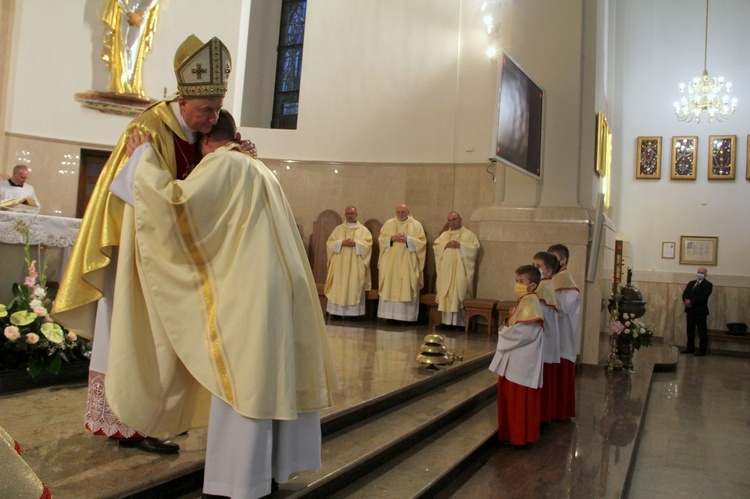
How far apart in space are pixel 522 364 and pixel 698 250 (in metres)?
9.94

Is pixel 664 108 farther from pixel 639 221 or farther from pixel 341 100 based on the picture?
pixel 341 100

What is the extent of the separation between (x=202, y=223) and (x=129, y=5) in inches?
343

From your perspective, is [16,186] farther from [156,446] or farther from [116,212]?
[156,446]

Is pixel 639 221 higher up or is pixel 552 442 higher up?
pixel 639 221

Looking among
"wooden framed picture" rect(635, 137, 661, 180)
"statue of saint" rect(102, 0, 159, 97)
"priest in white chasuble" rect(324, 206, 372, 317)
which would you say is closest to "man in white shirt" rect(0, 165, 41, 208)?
"statue of saint" rect(102, 0, 159, 97)

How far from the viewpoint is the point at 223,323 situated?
2137 mm

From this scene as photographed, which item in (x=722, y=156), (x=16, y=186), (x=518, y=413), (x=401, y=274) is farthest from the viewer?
(x=722, y=156)

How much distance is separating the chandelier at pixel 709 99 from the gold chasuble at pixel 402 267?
6432mm

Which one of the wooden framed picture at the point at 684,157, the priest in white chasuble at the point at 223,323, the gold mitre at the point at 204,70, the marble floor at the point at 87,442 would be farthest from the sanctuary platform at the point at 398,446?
the wooden framed picture at the point at 684,157

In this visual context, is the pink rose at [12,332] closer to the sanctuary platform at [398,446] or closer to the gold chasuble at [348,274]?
the sanctuary platform at [398,446]

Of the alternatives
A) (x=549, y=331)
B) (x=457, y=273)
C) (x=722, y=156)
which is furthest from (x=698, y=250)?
(x=549, y=331)

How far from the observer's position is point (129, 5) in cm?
934

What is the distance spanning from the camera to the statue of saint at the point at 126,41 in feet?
30.5

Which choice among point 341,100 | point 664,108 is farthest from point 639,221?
point 341,100
